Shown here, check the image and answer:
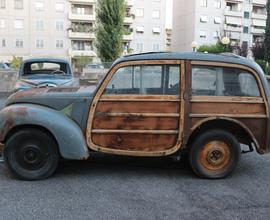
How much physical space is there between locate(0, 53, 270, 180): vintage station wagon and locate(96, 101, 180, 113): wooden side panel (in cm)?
1

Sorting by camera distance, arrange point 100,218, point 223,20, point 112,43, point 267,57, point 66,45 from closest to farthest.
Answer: point 100,218
point 267,57
point 112,43
point 66,45
point 223,20

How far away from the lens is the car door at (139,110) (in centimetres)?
595

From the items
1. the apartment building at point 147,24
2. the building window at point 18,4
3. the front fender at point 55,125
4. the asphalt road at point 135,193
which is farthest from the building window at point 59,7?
the front fender at point 55,125

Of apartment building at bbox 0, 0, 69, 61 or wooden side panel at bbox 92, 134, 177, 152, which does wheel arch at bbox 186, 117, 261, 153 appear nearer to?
wooden side panel at bbox 92, 134, 177, 152

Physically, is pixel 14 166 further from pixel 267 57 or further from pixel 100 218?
pixel 267 57

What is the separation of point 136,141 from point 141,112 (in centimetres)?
43

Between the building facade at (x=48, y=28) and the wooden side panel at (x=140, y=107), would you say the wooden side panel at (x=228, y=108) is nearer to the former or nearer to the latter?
the wooden side panel at (x=140, y=107)

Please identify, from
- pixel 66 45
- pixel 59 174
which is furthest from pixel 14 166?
pixel 66 45

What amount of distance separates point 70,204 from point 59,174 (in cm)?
130

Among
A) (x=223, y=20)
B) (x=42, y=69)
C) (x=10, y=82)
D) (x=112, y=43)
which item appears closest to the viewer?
(x=42, y=69)

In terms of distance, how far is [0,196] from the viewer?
5285 millimetres

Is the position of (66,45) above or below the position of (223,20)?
below

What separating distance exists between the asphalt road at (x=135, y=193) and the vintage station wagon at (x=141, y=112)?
408 millimetres

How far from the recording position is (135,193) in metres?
5.46
